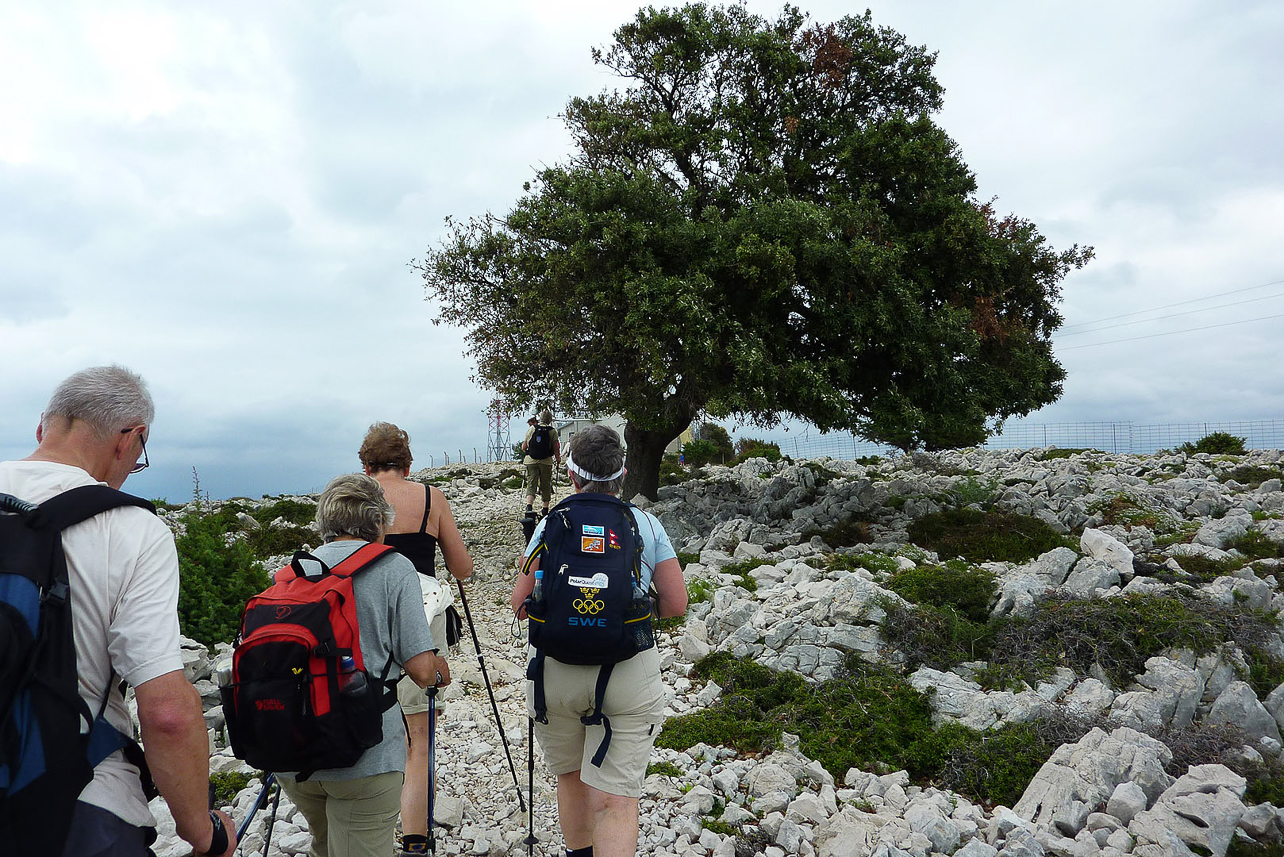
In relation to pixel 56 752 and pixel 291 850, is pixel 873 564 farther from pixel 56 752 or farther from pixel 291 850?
pixel 56 752

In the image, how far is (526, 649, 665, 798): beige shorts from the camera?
3.83 metres

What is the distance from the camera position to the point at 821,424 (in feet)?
48.4

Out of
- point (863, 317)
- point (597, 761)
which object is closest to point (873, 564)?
point (863, 317)

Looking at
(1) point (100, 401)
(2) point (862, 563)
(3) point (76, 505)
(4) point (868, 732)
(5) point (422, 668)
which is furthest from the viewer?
(2) point (862, 563)

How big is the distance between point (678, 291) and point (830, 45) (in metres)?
7.74

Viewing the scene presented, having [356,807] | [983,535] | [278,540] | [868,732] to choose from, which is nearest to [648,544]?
[356,807]

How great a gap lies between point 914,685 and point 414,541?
5.25m

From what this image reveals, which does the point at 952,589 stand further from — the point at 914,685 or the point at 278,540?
the point at 278,540

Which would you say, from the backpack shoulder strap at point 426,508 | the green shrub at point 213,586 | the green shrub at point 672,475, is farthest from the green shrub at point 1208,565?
the green shrub at point 672,475

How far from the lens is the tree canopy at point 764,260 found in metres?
14.2

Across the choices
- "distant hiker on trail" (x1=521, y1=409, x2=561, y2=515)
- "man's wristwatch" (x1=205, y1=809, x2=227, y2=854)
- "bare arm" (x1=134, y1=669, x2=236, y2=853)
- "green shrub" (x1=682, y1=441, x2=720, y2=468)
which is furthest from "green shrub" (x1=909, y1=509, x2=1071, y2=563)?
→ "green shrub" (x1=682, y1=441, x2=720, y2=468)

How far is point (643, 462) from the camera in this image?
19.1 metres

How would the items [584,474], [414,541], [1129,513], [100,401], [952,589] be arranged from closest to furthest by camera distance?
1. [100,401]
2. [584,474]
3. [414,541]
4. [952,589]
5. [1129,513]

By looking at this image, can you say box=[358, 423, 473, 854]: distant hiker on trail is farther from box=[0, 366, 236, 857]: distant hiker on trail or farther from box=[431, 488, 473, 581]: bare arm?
box=[0, 366, 236, 857]: distant hiker on trail
